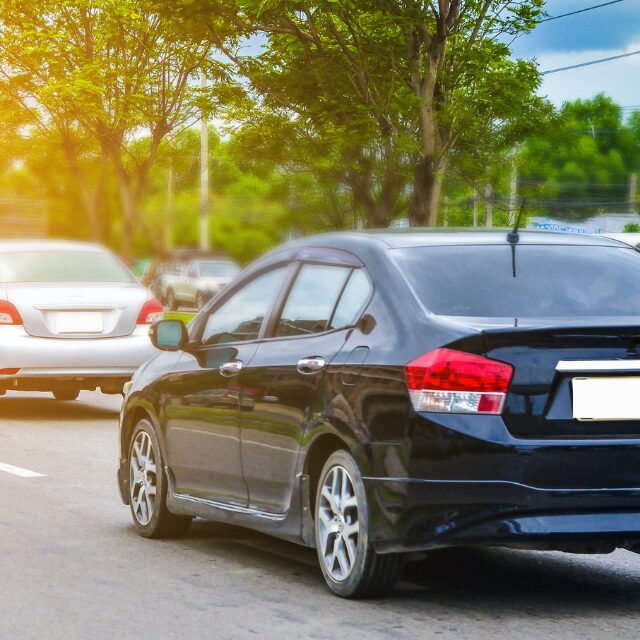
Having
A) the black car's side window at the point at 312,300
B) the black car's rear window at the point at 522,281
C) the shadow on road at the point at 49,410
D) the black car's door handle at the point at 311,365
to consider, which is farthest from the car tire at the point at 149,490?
the shadow on road at the point at 49,410

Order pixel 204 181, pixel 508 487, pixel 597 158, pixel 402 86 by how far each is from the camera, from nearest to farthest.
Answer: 1. pixel 508 487
2. pixel 402 86
3. pixel 204 181
4. pixel 597 158

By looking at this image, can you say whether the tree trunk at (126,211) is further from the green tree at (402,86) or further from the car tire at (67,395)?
the car tire at (67,395)

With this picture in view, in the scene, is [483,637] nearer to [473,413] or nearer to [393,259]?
[473,413]

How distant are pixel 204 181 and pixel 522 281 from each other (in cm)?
2430

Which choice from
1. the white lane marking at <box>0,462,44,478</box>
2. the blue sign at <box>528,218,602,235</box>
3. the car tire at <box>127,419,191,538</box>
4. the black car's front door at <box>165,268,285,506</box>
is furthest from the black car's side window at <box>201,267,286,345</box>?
the white lane marking at <box>0,462,44,478</box>

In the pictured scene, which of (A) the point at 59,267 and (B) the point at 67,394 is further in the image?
(B) the point at 67,394

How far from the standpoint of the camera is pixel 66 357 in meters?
14.4

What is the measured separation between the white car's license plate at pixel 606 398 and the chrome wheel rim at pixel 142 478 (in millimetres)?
2736

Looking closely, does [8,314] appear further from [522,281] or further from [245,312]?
[522,281]

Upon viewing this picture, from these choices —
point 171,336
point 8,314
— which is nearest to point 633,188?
point 8,314

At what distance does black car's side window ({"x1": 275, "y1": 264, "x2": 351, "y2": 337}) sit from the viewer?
21.7ft

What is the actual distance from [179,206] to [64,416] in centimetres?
1068

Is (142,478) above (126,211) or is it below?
below

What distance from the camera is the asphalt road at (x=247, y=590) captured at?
18.9 feet
